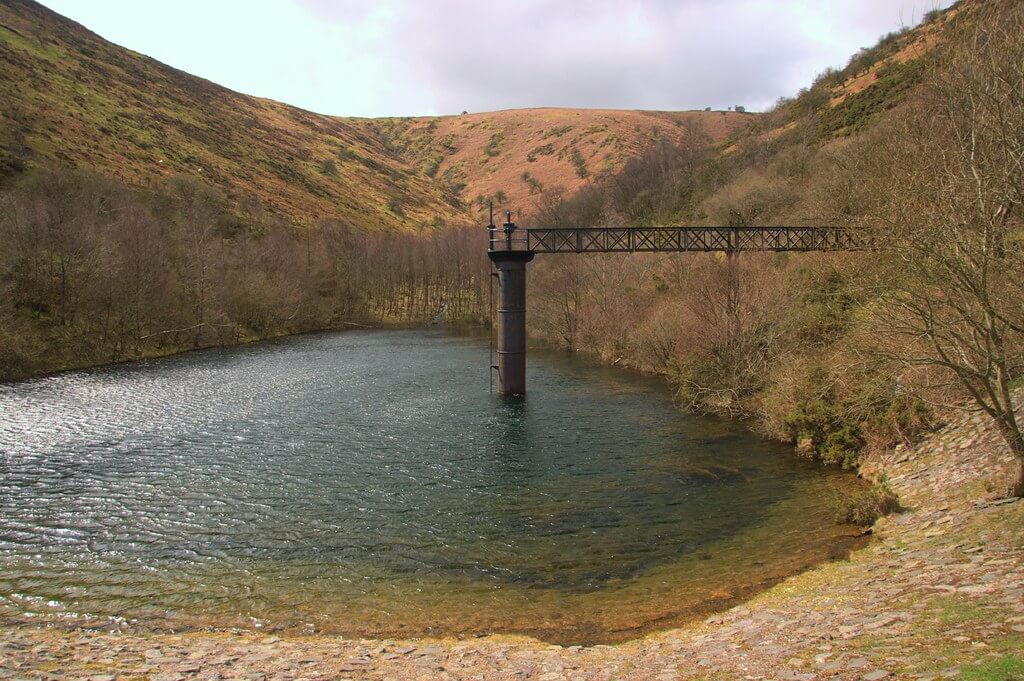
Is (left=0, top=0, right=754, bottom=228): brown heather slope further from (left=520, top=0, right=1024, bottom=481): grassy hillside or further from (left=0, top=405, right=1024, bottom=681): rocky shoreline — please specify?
(left=0, top=405, right=1024, bottom=681): rocky shoreline

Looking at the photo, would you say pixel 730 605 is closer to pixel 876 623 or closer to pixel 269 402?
pixel 876 623

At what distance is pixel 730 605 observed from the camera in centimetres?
1171

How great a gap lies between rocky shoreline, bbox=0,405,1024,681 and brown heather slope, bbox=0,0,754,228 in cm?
7497

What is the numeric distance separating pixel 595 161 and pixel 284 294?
107 m

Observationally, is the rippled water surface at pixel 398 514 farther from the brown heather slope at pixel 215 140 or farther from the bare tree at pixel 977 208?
the brown heather slope at pixel 215 140

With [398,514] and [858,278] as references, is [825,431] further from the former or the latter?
[398,514]

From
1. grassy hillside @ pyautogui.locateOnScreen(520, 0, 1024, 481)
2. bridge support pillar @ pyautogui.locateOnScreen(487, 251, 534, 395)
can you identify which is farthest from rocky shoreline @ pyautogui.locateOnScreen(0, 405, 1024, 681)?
bridge support pillar @ pyautogui.locateOnScreen(487, 251, 534, 395)

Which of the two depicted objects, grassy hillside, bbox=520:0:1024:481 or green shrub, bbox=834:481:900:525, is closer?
grassy hillside, bbox=520:0:1024:481

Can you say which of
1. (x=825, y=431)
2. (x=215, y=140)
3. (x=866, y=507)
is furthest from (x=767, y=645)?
(x=215, y=140)

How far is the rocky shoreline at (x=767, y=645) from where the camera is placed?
7.69m

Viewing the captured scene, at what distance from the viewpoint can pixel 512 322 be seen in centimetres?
3381

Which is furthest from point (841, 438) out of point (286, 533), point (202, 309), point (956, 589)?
point (202, 309)

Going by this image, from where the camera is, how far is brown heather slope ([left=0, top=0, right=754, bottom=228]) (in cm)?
9031

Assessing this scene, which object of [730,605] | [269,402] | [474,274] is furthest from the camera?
[474,274]
